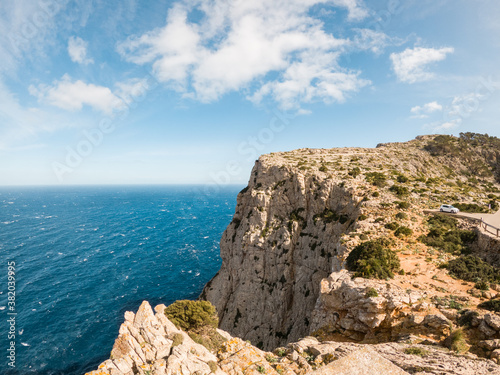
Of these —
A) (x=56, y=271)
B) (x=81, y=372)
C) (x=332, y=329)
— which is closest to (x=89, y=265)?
(x=56, y=271)

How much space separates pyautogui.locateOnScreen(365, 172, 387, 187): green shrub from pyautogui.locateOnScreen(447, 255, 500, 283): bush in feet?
61.4

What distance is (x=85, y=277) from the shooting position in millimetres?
65438

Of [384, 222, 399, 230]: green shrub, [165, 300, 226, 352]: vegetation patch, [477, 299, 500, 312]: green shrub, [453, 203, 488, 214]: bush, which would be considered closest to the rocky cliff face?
[384, 222, 399, 230]: green shrub

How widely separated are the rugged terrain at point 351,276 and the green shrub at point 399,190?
1.85ft

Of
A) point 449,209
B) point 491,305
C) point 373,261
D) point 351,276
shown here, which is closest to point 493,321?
point 491,305

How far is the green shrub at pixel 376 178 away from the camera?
41766 mm

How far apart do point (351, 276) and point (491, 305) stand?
9.87 meters

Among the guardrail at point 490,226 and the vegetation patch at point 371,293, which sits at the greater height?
the guardrail at point 490,226

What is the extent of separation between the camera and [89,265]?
2867 inches

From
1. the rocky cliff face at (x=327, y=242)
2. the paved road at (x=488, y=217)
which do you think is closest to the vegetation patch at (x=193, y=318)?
the rocky cliff face at (x=327, y=242)

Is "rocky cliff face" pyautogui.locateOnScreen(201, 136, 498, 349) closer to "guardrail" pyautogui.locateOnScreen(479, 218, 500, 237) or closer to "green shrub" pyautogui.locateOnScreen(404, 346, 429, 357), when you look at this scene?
"green shrub" pyautogui.locateOnScreen(404, 346, 429, 357)

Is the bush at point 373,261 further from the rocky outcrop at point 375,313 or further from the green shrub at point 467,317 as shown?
the green shrub at point 467,317

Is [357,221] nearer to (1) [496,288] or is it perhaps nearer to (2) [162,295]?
(1) [496,288]

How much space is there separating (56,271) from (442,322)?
286 feet
